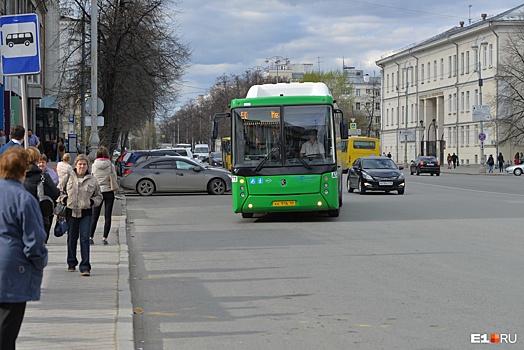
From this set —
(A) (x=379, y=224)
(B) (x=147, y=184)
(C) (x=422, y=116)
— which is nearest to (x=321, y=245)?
(A) (x=379, y=224)

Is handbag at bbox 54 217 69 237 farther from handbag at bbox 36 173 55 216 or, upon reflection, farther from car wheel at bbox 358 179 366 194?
car wheel at bbox 358 179 366 194

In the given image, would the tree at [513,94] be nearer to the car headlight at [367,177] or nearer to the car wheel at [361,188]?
the car wheel at [361,188]

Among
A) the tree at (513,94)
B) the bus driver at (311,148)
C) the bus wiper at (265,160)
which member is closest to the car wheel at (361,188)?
the bus driver at (311,148)

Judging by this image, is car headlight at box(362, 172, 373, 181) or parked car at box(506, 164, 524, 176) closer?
car headlight at box(362, 172, 373, 181)

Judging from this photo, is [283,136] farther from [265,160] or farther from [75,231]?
[75,231]

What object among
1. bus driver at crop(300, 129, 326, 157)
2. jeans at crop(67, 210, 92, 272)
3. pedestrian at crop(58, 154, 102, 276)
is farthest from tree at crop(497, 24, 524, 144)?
jeans at crop(67, 210, 92, 272)

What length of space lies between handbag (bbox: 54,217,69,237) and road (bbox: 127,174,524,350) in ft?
3.86

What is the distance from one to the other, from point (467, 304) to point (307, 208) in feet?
37.4

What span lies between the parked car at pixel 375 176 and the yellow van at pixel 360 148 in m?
32.4

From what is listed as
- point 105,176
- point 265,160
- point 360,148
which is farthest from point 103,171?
point 360,148

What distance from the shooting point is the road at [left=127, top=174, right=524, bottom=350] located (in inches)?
320

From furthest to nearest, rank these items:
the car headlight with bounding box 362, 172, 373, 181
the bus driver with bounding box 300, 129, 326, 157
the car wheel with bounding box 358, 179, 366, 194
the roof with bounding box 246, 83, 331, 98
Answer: the car wheel with bounding box 358, 179, 366, 194 → the car headlight with bounding box 362, 172, 373, 181 → the roof with bounding box 246, 83, 331, 98 → the bus driver with bounding box 300, 129, 326, 157

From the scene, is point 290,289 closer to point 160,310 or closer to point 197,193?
point 160,310

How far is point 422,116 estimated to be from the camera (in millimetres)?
109500
